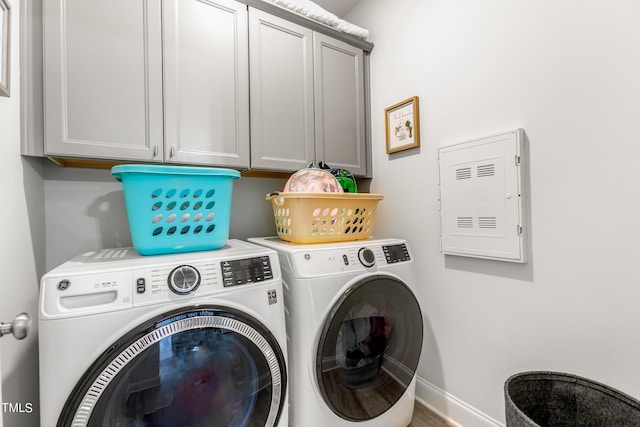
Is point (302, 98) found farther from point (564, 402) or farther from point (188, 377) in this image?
point (564, 402)

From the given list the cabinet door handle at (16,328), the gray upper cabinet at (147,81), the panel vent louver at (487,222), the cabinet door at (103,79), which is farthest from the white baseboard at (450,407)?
the cabinet door at (103,79)

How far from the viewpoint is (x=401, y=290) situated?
1423 millimetres

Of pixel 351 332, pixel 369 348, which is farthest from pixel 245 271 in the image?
pixel 369 348

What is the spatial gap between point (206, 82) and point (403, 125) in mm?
1144

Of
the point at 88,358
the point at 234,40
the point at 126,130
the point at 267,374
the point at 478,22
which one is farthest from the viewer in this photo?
the point at 234,40

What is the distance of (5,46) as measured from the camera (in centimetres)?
94

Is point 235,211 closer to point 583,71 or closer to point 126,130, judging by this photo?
point 126,130

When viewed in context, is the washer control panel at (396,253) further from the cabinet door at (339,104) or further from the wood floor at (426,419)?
the wood floor at (426,419)

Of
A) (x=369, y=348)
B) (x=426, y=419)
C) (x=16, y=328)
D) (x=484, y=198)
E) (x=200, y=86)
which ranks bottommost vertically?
(x=426, y=419)

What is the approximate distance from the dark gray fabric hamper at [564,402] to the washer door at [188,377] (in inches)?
34.3

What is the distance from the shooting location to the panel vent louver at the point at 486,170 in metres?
1.38

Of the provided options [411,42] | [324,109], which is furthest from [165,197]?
[411,42]

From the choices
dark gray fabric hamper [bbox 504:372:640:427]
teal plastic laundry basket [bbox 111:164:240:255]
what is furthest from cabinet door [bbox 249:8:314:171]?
dark gray fabric hamper [bbox 504:372:640:427]

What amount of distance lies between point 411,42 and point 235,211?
59.3 inches
